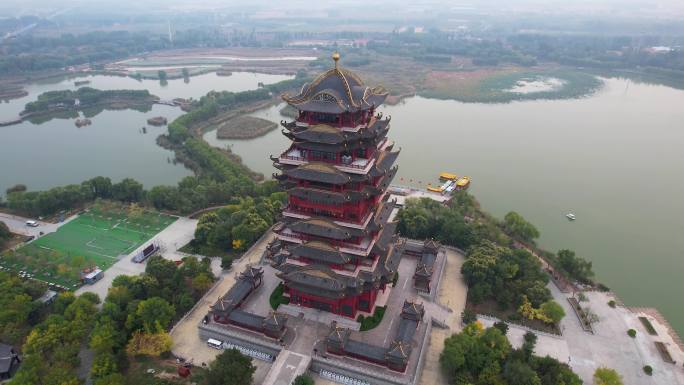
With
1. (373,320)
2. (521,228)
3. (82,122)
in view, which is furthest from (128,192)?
(521,228)

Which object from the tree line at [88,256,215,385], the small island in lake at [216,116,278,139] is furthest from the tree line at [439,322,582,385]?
the small island in lake at [216,116,278,139]

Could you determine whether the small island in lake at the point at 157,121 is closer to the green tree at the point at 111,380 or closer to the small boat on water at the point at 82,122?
the small boat on water at the point at 82,122

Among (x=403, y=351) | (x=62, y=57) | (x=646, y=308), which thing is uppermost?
(x=62, y=57)

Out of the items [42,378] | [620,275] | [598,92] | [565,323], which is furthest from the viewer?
[598,92]

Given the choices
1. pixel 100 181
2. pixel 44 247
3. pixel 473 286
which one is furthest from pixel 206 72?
pixel 473 286

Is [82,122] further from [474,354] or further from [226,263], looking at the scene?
[474,354]

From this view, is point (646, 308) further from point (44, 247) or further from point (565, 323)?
point (44, 247)

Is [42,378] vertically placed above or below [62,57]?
below

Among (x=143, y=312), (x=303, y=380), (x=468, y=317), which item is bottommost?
(x=468, y=317)
